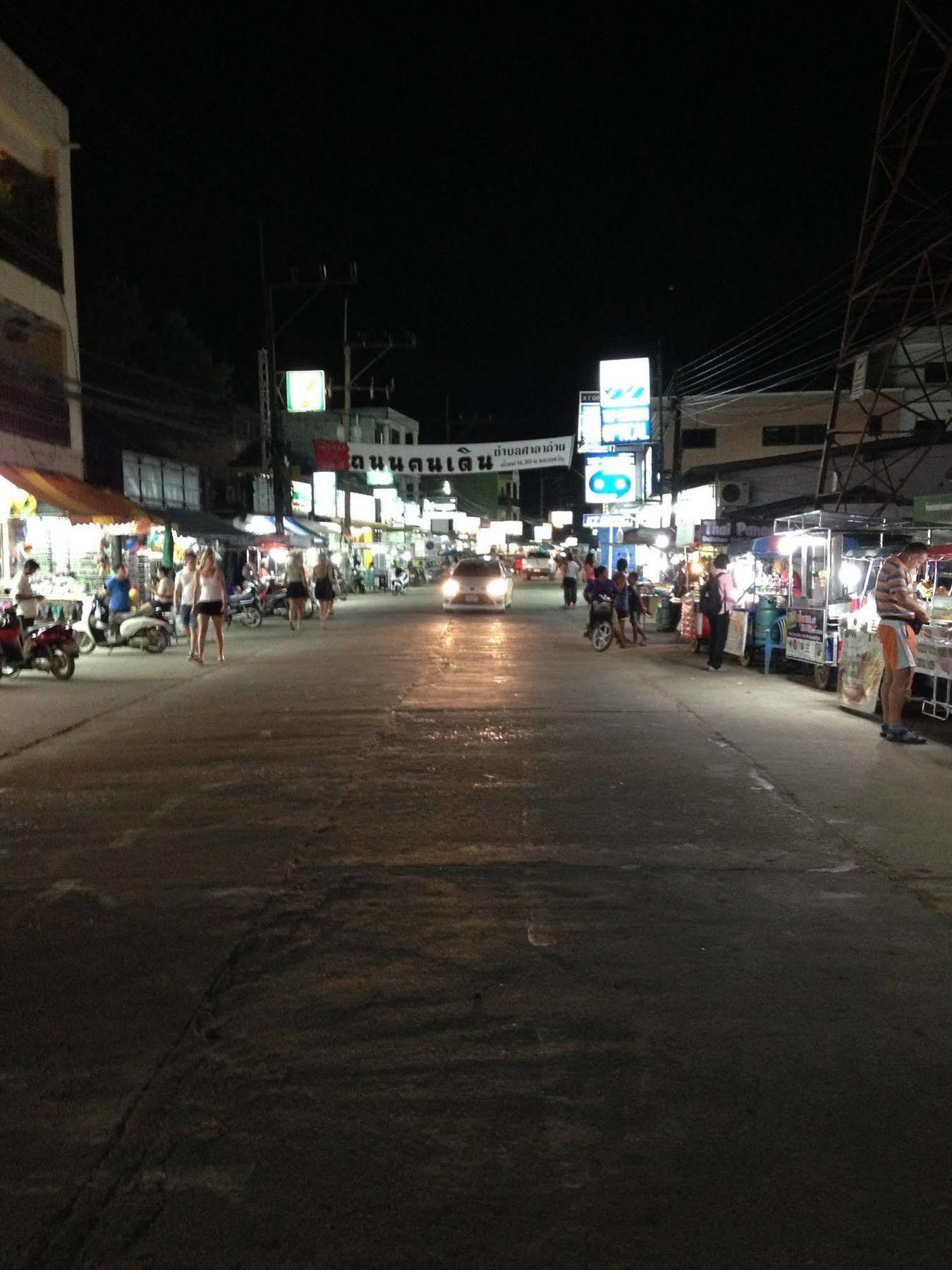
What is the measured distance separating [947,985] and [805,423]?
45787 mm

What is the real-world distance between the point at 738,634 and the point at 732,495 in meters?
18.4

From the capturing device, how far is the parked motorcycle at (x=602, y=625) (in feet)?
69.5

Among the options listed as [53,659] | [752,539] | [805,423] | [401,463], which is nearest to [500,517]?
[805,423]

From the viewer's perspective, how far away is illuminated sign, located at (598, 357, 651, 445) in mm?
39188

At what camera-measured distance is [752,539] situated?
23.5 meters

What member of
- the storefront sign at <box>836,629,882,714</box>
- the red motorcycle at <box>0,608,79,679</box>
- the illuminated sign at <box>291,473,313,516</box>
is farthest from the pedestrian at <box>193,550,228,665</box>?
the illuminated sign at <box>291,473,313,516</box>

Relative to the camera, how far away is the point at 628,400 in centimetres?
3928

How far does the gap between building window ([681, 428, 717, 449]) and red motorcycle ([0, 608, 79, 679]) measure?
37.2 m

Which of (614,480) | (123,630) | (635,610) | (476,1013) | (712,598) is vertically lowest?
(476,1013)

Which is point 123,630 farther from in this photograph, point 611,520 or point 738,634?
point 611,520

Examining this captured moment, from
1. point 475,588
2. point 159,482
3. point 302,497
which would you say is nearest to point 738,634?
point 475,588

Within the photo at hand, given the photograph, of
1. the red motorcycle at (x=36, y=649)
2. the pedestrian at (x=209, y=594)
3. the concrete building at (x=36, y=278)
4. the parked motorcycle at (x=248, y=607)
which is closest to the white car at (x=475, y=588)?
the parked motorcycle at (x=248, y=607)

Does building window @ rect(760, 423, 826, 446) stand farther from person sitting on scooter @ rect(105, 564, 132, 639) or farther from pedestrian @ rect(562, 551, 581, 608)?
person sitting on scooter @ rect(105, 564, 132, 639)

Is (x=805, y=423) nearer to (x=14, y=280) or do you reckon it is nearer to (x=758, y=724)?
(x=14, y=280)
